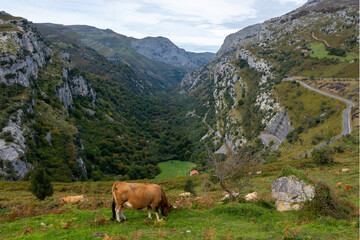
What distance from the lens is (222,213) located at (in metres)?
16.9

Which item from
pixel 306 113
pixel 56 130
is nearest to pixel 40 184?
pixel 56 130

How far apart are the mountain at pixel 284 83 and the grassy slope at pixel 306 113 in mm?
383

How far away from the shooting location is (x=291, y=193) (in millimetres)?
18078

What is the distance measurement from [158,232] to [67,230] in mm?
5557

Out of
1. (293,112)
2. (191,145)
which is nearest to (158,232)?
(293,112)

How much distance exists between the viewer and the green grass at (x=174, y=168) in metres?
107

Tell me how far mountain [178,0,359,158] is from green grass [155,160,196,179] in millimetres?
23537

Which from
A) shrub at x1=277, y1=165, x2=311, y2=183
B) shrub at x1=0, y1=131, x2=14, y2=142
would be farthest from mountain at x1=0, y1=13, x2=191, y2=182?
shrub at x1=277, y1=165, x2=311, y2=183

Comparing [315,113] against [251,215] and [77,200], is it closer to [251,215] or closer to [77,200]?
[251,215]

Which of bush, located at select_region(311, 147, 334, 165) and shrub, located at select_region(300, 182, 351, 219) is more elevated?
shrub, located at select_region(300, 182, 351, 219)

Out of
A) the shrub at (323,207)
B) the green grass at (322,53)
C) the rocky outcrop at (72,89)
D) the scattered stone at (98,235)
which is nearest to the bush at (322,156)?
the shrub at (323,207)

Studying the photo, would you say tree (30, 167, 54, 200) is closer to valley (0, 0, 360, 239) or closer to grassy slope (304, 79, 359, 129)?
Answer: valley (0, 0, 360, 239)

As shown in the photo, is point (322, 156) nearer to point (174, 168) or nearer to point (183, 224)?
point (183, 224)

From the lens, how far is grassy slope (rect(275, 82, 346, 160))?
67938mm
